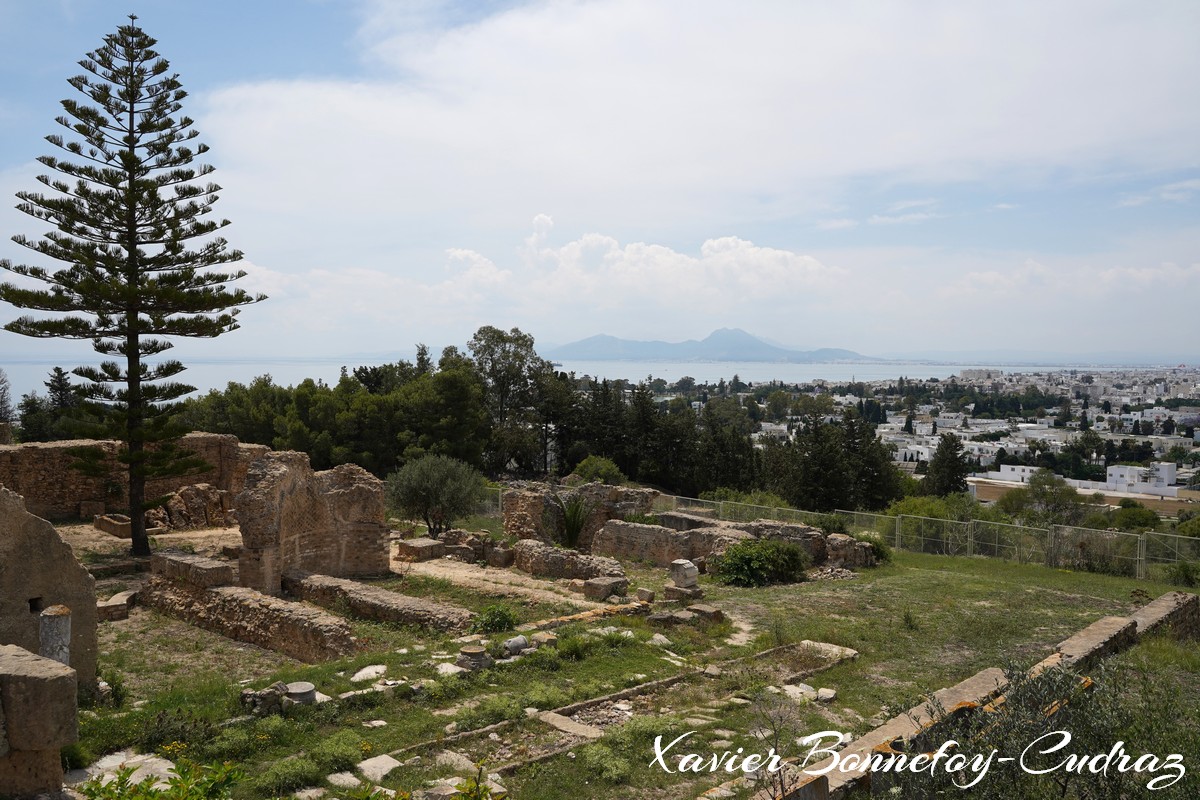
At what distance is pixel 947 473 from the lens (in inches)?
2119

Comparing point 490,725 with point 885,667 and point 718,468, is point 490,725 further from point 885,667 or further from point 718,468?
point 718,468

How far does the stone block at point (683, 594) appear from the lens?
47.1 feet

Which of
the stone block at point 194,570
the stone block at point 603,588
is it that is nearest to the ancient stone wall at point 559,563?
the stone block at point 603,588

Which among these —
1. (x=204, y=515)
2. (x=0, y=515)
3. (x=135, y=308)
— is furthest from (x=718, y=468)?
(x=0, y=515)

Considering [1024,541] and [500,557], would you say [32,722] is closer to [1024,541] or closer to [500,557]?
[500,557]

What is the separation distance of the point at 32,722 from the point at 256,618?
6708mm

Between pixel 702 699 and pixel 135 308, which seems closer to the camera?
pixel 702 699

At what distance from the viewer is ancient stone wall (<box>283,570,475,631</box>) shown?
472 inches

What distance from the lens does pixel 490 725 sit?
7.95 meters

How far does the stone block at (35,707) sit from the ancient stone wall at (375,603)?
6.49 meters

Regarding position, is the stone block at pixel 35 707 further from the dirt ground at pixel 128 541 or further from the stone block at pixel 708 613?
the dirt ground at pixel 128 541

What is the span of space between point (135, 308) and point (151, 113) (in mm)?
4468

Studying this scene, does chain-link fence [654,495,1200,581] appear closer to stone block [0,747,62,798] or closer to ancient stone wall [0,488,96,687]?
ancient stone wall [0,488,96,687]

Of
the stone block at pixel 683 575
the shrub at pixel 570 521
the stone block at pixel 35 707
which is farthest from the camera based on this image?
the shrub at pixel 570 521
